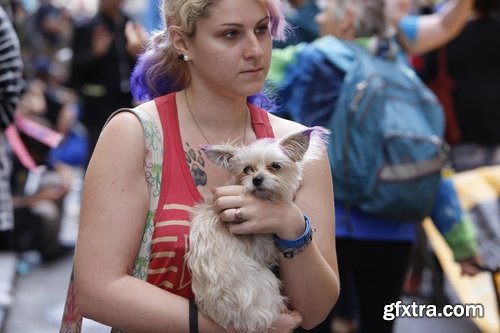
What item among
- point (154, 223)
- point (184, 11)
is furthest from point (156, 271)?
point (184, 11)

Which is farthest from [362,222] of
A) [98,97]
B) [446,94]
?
[98,97]

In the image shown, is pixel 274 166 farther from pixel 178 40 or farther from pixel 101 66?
pixel 101 66

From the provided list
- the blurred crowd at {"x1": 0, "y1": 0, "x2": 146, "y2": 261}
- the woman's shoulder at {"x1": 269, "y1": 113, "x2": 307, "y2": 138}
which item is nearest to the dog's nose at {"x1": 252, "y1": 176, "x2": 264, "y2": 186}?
the woman's shoulder at {"x1": 269, "y1": 113, "x2": 307, "y2": 138}

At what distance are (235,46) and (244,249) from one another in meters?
0.56

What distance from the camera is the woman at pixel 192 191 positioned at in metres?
2.38

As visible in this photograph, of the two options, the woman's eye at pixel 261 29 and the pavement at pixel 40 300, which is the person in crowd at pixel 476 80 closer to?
the pavement at pixel 40 300

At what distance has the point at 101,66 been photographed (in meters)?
8.29

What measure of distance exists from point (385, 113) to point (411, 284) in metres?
3.49

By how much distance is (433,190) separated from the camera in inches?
171

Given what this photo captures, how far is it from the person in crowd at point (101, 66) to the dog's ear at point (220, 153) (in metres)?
5.61

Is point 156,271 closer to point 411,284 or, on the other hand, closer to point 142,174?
point 142,174

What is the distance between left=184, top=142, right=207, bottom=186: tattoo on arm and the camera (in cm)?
251

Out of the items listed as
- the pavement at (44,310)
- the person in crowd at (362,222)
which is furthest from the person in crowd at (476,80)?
the person in crowd at (362,222)

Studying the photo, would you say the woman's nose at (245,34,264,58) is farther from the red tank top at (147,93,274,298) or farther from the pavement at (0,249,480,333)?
the pavement at (0,249,480,333)
